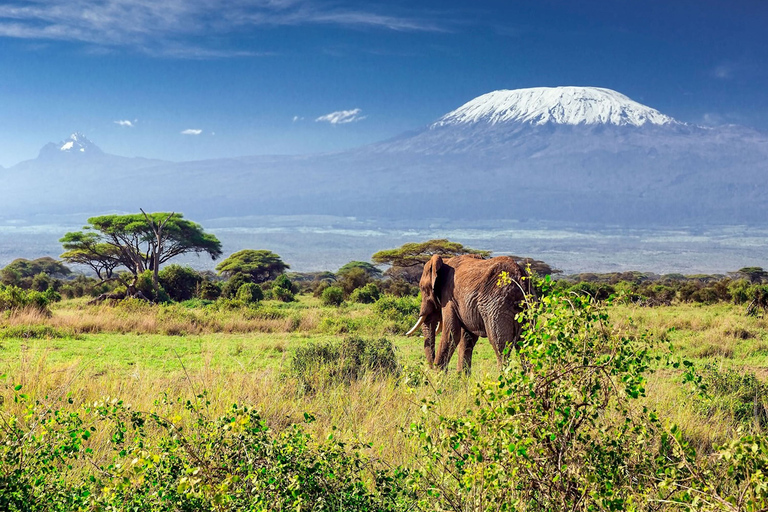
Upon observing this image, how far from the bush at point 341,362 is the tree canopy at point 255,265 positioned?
37.5 metres

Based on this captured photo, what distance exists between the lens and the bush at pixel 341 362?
8.34m

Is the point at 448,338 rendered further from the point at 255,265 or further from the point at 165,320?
the point at 255,265

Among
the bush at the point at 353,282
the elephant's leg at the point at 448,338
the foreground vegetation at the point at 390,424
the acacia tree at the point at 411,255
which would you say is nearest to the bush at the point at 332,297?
the bush at the point at 353,282

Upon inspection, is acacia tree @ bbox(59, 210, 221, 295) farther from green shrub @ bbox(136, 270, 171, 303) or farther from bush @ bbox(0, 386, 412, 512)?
bush @ bbox(0, 386, 412, 512)

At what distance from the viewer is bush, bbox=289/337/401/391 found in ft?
27.3

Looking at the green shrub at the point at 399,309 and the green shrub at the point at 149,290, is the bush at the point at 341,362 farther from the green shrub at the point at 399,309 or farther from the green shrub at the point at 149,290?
the green shrub at the point at 149,290

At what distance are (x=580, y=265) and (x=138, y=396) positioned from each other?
176 m

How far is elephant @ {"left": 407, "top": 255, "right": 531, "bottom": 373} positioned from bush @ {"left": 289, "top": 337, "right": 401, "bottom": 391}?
2.33 ft

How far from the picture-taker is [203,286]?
1051 inches

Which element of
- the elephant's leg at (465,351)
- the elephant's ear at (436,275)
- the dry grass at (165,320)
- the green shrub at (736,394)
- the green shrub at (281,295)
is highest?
the elephant's ear at (436,275)

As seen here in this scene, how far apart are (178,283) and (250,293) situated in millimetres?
Result: 5326

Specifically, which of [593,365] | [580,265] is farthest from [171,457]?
[580,265]

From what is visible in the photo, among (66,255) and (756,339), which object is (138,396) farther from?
(66,255)

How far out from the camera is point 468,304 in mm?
8188
